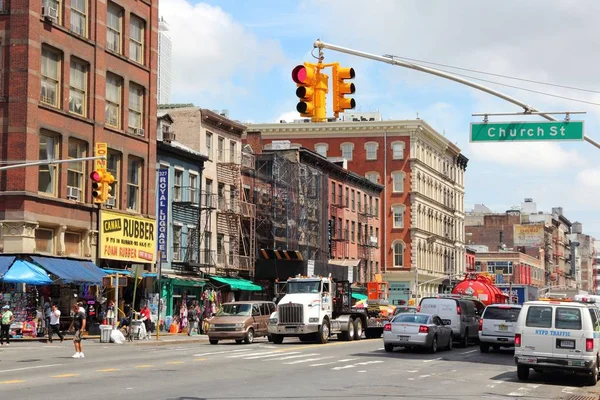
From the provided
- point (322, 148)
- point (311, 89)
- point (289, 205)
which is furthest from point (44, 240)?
point (322, 148)

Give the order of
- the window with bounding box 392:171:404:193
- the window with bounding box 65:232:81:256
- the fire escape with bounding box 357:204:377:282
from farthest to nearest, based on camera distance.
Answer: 1. the window with bounding box 392:171:404:193
2. the fire escape with bounding box 357:204:377:282
3. the window with bounding box 65:232:81:256

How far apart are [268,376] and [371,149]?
261 ft

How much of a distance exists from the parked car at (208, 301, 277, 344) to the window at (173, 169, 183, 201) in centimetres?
1526

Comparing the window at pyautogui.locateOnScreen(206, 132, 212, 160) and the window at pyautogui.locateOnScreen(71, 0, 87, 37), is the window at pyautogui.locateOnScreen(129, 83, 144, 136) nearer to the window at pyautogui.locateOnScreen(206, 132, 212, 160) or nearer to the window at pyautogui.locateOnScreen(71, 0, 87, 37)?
the window at pyautogui.locateOnScreen(71, 0, 87, 37)

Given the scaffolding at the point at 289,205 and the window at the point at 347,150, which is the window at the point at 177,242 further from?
the window at the point at 347,150

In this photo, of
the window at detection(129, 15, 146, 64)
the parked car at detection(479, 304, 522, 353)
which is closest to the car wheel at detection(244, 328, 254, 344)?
the parked car at detection(479, 304, 522, 353)

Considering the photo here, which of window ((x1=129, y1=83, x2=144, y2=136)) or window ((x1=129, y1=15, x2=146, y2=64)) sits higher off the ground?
window ((x1=129, y1=15, x2=146, y2=64))

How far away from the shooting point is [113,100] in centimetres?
5081

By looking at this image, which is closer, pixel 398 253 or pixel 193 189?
pixel 193 189

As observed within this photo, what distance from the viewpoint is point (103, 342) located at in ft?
133

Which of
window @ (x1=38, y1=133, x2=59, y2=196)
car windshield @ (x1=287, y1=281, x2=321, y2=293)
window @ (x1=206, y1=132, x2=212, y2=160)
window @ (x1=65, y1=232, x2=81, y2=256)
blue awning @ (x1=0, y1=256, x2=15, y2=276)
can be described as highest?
window @ (x1=206, y1=132, x2=212, y2=160)

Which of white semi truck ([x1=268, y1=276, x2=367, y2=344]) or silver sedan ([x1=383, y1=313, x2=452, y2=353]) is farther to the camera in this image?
white semi truck ([x1=268, y1=276, x2=367, y2=344])

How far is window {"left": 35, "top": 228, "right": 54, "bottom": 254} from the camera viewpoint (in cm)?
4378

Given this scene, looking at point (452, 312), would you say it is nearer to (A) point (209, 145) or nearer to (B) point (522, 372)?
→ (B) point (522, 372)
